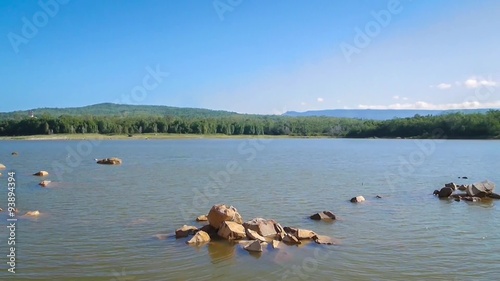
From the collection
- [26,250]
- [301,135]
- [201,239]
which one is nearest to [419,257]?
[201,239]

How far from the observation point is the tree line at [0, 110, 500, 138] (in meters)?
134

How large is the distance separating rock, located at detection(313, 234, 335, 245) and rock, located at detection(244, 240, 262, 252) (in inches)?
95.1

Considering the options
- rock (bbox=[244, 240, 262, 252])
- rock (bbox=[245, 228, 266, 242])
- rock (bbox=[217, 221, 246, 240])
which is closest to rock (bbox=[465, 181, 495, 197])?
rock (bbox=[245, 228, 266, 242])

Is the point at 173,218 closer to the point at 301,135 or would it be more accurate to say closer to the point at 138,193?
the point at 138,193

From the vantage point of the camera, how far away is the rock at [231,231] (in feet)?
54.6

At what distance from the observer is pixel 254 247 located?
50.1 feet

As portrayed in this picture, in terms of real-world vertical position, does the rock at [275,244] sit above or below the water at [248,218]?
above

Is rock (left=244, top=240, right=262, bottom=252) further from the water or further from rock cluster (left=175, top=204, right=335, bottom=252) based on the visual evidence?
the water

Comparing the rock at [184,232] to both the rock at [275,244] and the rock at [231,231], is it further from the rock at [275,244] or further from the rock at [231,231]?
the rock at [275,244]

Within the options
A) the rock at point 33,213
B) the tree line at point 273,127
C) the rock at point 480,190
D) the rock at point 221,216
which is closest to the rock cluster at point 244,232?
the rock at point 221,216

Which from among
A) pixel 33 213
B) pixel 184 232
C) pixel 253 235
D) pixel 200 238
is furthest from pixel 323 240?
pixel 33 213

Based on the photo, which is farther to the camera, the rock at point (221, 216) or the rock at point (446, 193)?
the rock at point (446, 193)

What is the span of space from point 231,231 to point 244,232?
0.56 metres

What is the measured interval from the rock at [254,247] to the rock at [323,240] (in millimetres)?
2416
